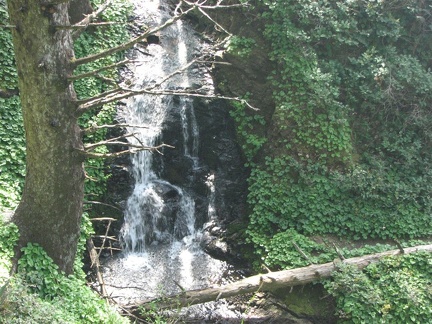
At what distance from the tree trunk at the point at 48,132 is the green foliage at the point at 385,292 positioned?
4.34m

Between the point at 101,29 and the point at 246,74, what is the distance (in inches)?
137

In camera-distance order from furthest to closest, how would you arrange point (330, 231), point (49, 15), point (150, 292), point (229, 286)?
point (330, 231) < point (150, 292) < point (229, 286) < point (49, 15)

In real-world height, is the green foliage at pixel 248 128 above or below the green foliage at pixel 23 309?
above

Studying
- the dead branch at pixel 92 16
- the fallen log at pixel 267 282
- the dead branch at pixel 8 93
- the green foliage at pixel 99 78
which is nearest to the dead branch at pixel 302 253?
the fallen log at pixel 267 282

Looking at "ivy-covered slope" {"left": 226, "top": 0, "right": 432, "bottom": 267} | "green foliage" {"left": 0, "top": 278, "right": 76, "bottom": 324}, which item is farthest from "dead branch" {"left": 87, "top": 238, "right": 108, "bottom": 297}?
"ivy-covered slope" {"left": 226, "top": 0, "right": 432, "bottom": 267}

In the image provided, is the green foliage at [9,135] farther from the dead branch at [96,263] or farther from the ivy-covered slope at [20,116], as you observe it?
the dead branch at [96,263]

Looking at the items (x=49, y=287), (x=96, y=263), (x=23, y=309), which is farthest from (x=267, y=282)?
(x=23, y=309)

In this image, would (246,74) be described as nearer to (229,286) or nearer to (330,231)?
(330,231)

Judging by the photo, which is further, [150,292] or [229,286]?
[150,292]

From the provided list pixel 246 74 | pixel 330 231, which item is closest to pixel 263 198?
pixel 330 231

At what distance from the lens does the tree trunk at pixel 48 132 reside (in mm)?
4535

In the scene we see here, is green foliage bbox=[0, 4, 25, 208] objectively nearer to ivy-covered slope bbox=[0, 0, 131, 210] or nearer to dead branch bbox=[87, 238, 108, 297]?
ivy-covered slope bbox=[0, 0, 131, 210]

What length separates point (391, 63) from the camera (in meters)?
9.83

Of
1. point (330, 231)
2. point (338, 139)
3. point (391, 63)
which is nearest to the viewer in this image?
point (330, 231)
